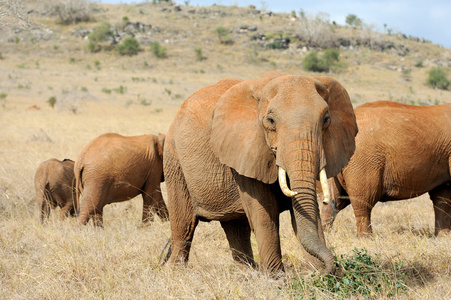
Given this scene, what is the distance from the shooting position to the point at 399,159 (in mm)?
7000

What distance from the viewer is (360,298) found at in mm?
4246

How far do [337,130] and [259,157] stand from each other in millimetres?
648

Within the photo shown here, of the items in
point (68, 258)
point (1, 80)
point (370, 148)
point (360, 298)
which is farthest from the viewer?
point (1, 80)

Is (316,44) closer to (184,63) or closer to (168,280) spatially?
(184,63)

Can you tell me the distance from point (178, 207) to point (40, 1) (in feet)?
237

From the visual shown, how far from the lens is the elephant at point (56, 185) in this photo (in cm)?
934

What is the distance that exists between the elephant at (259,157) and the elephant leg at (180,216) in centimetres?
1

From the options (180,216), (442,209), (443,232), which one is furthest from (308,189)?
(442,209)

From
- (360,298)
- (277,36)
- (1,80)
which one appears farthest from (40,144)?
(277,36)

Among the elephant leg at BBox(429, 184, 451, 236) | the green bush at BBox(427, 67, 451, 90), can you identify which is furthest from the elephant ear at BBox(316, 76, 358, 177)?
the green bush at BBox(427, 67, 451, 90)

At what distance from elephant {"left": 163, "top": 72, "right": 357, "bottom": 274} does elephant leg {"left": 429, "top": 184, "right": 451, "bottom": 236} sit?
2818 millimetres

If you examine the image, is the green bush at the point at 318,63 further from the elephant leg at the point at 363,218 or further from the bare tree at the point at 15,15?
the elephant leg at the point at 363,218

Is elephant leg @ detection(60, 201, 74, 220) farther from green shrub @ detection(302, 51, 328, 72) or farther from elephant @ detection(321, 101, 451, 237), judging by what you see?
green shrub @ detection(302, 51, 328, 72)

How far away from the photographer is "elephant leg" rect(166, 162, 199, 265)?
5.66m
